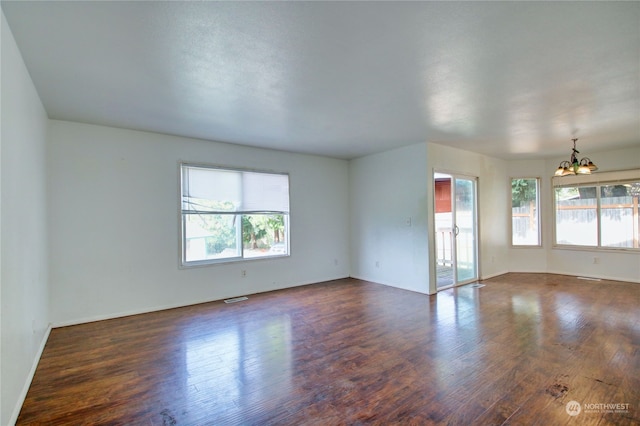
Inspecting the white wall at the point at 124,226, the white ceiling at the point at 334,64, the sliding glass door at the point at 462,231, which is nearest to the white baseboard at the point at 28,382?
the white wall at the point at 124,226

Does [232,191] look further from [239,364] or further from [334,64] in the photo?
[334,64]

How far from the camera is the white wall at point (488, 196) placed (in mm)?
5309

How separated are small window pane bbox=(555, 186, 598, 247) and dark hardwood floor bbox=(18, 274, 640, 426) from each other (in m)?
2.21

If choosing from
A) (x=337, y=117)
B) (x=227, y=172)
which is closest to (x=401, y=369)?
(x=337, y=117)

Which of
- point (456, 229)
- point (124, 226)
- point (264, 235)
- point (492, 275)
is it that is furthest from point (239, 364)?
point (492, 275)

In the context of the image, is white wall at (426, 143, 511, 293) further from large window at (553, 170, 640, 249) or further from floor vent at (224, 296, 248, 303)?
floor vent at (224, 296, 248, 303)

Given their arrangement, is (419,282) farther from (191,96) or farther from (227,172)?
(191,96)

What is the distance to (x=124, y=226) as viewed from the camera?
4086 millimetres

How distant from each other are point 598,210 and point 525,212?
47.9 inches

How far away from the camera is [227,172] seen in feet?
16.2

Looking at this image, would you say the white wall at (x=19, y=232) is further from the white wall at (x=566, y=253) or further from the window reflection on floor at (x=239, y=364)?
the white wall at (x=566, y=253)

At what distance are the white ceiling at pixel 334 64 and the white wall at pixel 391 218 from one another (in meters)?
1.22

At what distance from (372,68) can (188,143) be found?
10.6 ft

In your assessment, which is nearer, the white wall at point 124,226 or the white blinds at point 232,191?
the white wall at point 124,226
